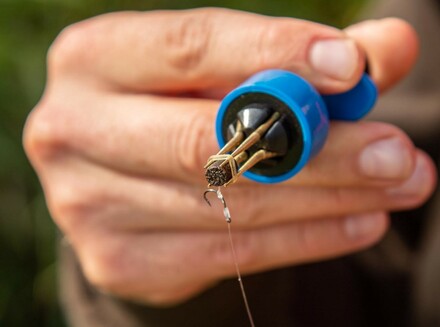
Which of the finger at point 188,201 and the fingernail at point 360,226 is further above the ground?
the finger at point 188,201

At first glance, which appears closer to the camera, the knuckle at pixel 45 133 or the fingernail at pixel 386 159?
the fingernail at pixel 386 159

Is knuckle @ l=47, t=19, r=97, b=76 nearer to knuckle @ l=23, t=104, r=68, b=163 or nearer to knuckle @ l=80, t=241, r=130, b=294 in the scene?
knuckle @ l=23, t=104, r=68, b=163

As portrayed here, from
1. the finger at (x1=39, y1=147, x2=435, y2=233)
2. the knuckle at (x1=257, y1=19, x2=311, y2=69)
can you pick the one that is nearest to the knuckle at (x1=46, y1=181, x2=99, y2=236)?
the finger at (x1=39, y1=147, x2=435, y2=233)

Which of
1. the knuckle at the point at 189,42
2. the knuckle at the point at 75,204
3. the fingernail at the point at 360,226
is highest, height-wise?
the knuckle at the point at 189,42

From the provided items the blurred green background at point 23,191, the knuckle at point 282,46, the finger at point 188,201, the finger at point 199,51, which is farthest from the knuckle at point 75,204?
the blurred green background at point 23,191

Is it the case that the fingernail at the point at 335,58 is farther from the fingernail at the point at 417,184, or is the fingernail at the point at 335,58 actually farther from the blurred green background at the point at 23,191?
the blurred green background at the point at 23,191

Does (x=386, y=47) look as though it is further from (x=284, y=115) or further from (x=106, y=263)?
(x=106, y=263)

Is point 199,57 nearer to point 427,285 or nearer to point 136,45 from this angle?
point 136,45
